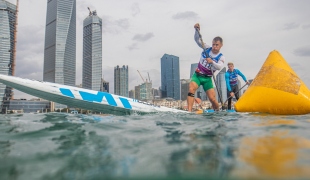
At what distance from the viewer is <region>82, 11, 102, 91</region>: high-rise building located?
119881mm

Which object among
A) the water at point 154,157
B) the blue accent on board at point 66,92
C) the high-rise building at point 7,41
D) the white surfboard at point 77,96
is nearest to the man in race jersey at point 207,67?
the white surfboard at point 77,96

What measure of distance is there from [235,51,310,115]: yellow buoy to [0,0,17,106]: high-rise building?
88212mm

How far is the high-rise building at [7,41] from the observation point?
7794 cm

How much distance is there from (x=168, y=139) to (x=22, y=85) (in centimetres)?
408

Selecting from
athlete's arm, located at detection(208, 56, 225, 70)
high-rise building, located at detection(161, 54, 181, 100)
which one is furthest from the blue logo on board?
high-rise building, located at detection(161, 54, 181, 100)

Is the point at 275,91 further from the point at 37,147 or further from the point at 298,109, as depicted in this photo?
the point at 37,147

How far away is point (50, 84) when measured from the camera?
483cm

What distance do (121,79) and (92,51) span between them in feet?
89.7

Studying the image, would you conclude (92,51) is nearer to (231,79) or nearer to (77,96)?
(231,79)

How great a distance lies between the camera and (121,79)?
118 m

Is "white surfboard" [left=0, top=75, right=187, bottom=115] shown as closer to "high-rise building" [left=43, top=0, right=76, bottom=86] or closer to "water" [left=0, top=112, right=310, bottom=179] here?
"water" [left=0, top=112, right=310, bottom=179]

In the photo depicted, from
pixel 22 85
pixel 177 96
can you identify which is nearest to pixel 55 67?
pixel 177 96

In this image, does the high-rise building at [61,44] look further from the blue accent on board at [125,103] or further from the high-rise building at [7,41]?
the blue accent on board at [125,103]

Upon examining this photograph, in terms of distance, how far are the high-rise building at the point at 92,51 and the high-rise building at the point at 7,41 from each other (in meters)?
38.8
